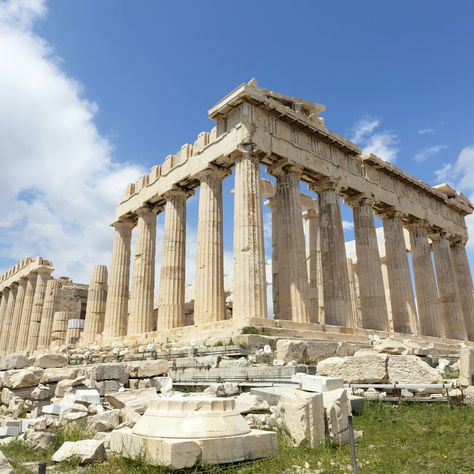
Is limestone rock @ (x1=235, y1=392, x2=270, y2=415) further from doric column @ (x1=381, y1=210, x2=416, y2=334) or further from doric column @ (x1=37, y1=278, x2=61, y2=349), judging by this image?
doric column @ (x1=37, y1=278, x2=61, y2=349)

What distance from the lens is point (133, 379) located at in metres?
11.9

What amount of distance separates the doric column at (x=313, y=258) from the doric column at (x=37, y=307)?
904 inches

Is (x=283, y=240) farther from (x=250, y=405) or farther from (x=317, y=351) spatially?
(x=250, y=405)

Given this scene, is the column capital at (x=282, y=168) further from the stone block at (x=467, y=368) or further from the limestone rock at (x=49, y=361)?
the stone block at (x=467, y=368)

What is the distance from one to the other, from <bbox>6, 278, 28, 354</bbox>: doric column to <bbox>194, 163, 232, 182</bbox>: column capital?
87.1ft

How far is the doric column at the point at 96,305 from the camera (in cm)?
2841

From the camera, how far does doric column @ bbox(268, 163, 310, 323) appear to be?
19.9 m

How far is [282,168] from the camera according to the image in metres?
21.9

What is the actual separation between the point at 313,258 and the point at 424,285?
25.8 feet

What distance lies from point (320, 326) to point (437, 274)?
16.6 m

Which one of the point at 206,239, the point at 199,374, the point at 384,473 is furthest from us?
the point at 206,239

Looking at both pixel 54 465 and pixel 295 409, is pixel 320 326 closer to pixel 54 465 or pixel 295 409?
pixel 295 409

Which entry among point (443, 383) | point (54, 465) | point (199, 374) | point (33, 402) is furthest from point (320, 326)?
point (54, 465)

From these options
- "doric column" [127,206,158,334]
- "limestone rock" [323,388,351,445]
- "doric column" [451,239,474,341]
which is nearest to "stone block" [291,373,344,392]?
"limestone rock" [323,388,351,445]
